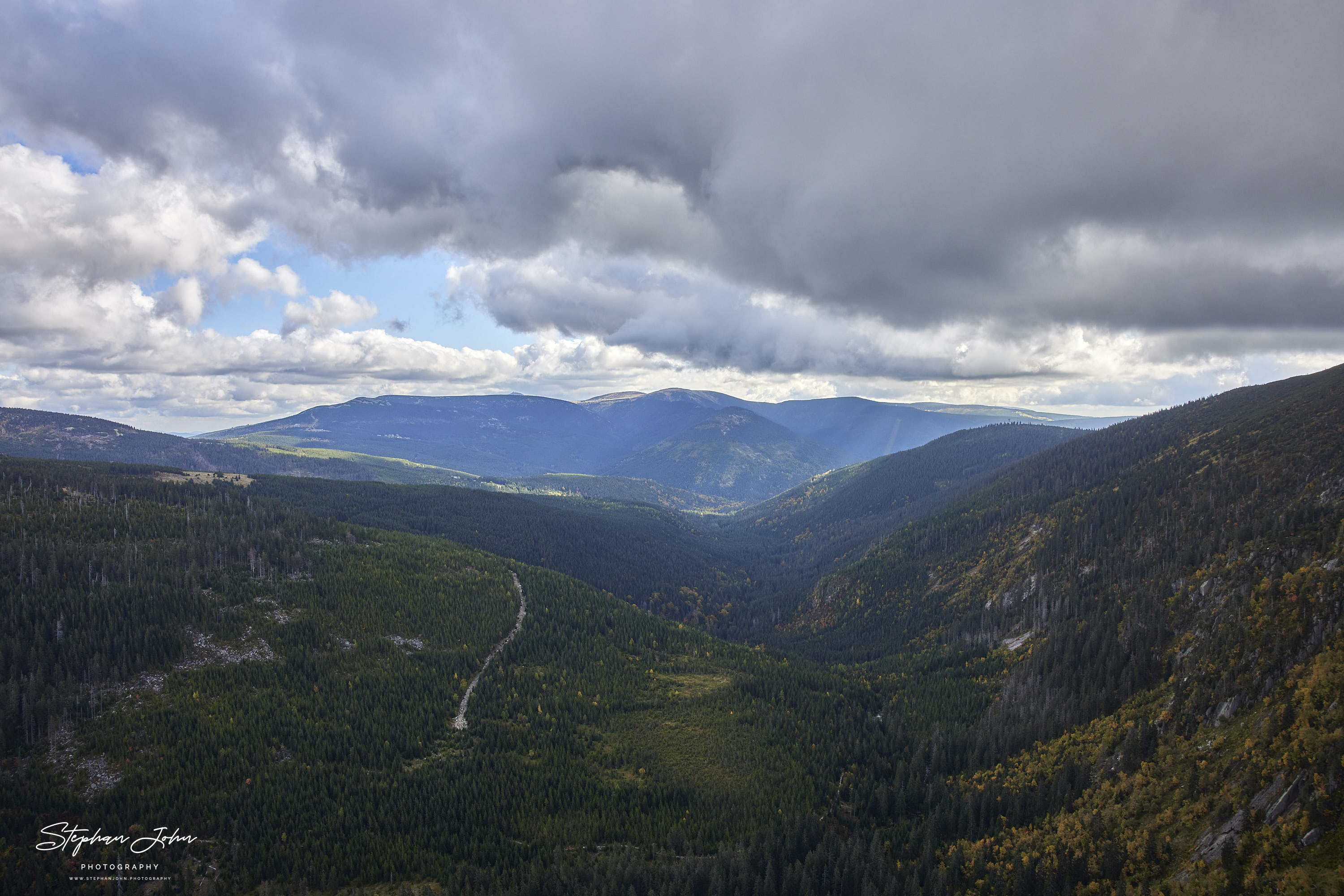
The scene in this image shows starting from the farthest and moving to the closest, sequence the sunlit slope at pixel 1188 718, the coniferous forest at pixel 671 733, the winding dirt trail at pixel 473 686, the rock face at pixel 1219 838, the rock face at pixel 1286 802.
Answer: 1. the winding dirt trail at pixel 473 686
2. the coniferous forest at pixel 671 733
3. the sunlit slope at pixel 1188 718
4. the rock face at pixel 1219 838
5. the rock face at pixel 1286 802

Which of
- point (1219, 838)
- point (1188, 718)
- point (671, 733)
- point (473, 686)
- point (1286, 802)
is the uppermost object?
point (1286, 802)

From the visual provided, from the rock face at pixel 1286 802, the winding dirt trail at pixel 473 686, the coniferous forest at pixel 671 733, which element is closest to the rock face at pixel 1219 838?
the coniferous forest at pixel 671 733

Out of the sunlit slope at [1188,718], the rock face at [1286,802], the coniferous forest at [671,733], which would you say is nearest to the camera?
the rock face at [1286,802]

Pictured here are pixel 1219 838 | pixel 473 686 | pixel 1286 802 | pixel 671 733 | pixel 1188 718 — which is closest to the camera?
pixel 1286 802

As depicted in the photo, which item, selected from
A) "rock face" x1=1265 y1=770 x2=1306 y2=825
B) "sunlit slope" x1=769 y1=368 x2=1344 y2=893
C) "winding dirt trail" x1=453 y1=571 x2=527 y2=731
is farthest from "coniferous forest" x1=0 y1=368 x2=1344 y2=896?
"winding dirt trail" x1=453 y1=571 x2=527 y2=731

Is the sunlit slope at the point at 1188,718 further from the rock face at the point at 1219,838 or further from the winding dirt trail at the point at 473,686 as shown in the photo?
the winding dirt trail at the point at 473,686

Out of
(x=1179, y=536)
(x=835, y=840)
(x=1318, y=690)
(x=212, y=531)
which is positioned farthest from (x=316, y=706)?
(x=1179, y=536)

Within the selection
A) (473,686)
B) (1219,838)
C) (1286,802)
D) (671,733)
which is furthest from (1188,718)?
(473,686)

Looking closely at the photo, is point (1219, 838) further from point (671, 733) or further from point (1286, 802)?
point (671, 733)

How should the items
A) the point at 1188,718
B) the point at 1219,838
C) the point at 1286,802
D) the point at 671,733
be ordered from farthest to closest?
the point at 671,733
the point at 1188,718
the point at 1219,838
the point at 1286,802
